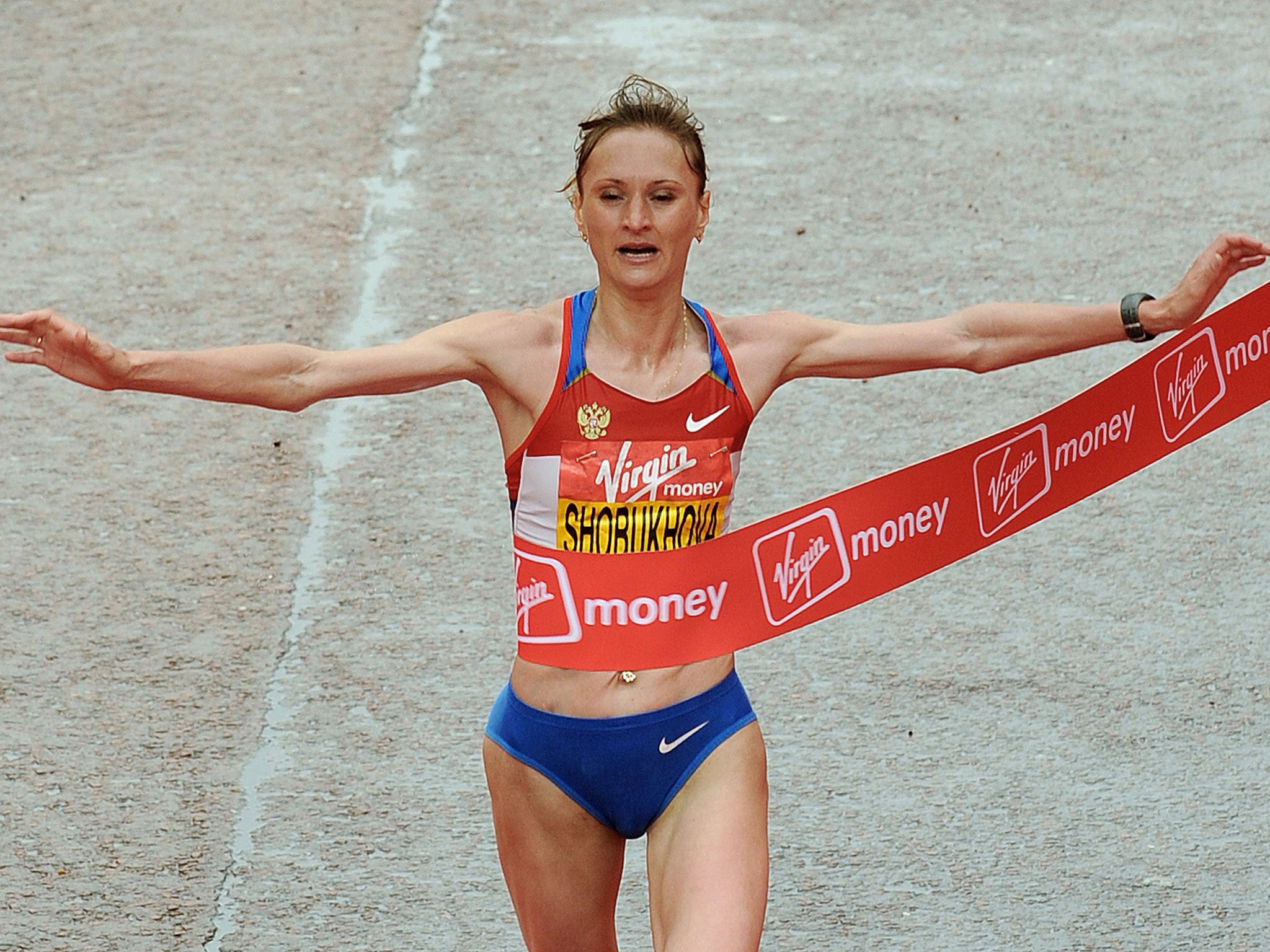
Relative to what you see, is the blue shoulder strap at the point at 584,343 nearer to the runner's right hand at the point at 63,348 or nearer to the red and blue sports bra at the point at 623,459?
the red and blue sports bra at the point at 623,459

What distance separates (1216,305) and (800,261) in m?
2.03

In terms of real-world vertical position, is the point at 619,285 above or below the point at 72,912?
above

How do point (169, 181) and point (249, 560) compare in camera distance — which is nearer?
point (249, 560)

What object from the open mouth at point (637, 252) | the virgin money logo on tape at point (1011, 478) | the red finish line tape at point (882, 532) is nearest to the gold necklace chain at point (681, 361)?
the open mouth at point (637, 252)

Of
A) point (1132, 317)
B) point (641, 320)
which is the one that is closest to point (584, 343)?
point (641, 320)

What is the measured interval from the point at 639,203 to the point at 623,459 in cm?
54

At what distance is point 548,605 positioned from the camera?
420cm

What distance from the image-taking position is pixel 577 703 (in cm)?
419

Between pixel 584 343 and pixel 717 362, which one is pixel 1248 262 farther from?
pixel 584 343

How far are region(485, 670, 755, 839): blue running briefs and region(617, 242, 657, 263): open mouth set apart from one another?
94cm

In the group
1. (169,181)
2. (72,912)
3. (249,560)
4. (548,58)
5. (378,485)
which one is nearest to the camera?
(72,912)

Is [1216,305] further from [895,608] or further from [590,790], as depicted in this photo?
[590,790]

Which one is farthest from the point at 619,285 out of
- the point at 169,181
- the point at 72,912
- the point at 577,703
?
the point at 169,181

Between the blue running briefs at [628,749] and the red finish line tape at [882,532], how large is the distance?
0.40 feet
